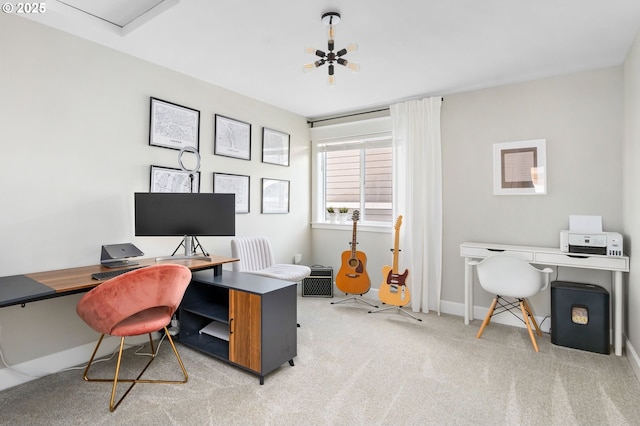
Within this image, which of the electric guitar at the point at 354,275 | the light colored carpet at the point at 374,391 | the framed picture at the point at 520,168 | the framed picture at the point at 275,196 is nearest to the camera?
the light colored carpet at the point at 374,391

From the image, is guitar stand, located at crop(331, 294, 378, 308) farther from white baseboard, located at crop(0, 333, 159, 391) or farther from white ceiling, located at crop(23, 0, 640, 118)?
white ceiling, located at crop(23, 0, 640, 118)

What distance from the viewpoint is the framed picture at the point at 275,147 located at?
4145 millimetres

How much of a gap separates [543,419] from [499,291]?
1.24m

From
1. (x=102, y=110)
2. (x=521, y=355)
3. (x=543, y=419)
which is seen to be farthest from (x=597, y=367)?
(x=102, y=110)

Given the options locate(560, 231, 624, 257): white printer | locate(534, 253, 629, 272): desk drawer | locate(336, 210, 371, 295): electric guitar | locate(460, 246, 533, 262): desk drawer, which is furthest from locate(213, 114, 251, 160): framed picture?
locate(560, 231, 624, 257): white printer

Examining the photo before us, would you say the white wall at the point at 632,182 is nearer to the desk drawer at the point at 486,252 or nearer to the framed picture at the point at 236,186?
the desk drawer at the point at 486,252

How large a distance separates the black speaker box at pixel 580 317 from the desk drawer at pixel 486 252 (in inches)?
12.9

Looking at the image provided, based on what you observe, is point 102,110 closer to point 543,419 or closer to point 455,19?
point 455,19

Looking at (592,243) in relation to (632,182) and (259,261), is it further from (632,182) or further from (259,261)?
(259,261)

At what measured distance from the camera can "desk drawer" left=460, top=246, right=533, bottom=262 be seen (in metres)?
3.05

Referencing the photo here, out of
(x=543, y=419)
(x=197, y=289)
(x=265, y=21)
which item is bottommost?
(x=543, y=419)

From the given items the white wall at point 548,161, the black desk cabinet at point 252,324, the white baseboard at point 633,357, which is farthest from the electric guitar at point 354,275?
the white baseboard at point 633,357

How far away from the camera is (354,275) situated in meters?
4.07

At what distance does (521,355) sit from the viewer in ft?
8.87
